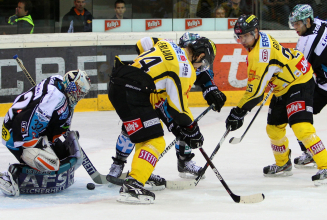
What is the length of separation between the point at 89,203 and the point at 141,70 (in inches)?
33.6

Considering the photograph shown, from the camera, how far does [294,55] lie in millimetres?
3402

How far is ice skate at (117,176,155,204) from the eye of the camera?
2611mm

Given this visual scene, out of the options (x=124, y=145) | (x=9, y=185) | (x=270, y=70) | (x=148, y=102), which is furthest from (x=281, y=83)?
(x=9, y=185)

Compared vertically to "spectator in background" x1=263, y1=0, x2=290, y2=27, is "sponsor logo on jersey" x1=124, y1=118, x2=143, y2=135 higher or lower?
lower

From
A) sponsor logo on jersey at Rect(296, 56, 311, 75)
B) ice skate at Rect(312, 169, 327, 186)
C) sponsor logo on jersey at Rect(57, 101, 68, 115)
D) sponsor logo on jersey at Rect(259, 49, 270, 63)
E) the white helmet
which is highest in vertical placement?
sponsor logo on jersey at Rect(259, 49, 270, 63)

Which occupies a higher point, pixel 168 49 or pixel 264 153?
pixel 168 49

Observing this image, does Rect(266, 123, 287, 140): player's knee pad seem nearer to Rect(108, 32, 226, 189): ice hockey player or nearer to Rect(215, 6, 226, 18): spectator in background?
Rect(108, 32, 226, 189): ice hockey player

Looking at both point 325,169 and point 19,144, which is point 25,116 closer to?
point 19,144

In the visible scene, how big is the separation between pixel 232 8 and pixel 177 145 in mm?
4190

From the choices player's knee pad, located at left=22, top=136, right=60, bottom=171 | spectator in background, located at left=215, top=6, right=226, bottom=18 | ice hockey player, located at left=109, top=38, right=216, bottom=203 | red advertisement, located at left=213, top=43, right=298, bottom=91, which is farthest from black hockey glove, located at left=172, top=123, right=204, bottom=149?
spectator in background, located at left=215, top=6, right=226, bottom=18

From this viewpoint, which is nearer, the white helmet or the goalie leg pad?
the goalie leg pad

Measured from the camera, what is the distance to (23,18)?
21.3 feet

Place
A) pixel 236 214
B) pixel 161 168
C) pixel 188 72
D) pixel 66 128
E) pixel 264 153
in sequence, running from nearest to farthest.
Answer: pixel 236 214
pixel 188 72
pixel 66 128
pixel 161 168
pixel 264 153

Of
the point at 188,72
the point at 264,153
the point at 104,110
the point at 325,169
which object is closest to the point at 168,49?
the point at 188,72
